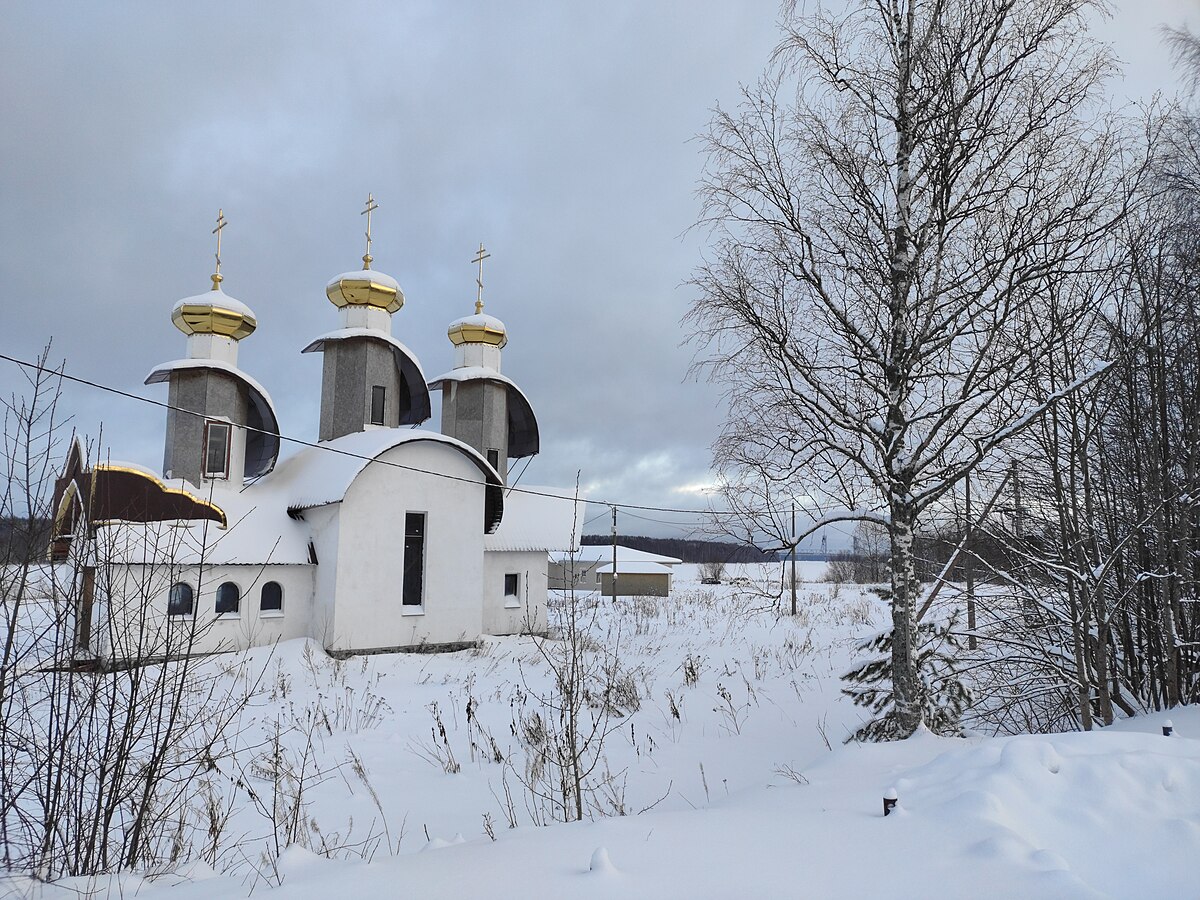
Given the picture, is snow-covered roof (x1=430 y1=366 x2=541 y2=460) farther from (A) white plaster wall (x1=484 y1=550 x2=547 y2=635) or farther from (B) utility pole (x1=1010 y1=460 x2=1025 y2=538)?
(B) utility pole (x1=1010 y1=460 x2=1025 y2=538)

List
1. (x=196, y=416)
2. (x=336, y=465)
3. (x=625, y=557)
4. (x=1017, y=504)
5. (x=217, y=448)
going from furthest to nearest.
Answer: (x=625, y=557) → (x=217, y=448) → (x=196, y=416) → (x=336, y=465) → (x=1017, y=504)

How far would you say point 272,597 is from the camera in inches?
614

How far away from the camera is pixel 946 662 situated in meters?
6.90

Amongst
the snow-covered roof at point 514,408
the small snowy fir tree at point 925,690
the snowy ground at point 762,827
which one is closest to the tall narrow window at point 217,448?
the snow-covered roof at point 514,408

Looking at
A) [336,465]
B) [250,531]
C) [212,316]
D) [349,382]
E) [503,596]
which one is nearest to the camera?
[250,531]

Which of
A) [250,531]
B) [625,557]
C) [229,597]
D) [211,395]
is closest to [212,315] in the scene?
[211,395]

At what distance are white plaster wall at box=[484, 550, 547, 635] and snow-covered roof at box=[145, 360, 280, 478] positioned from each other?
5.84m

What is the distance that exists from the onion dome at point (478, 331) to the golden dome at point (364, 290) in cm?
278

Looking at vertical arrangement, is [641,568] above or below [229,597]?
above

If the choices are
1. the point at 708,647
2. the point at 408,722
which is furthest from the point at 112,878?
the point at 708,647

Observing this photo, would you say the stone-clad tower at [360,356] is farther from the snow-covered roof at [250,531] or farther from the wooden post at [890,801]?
the wooden post at [890,801]

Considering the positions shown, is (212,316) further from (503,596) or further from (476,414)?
(503,596)

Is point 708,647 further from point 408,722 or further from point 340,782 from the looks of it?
point 340,782

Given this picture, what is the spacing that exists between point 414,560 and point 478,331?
7627mm
